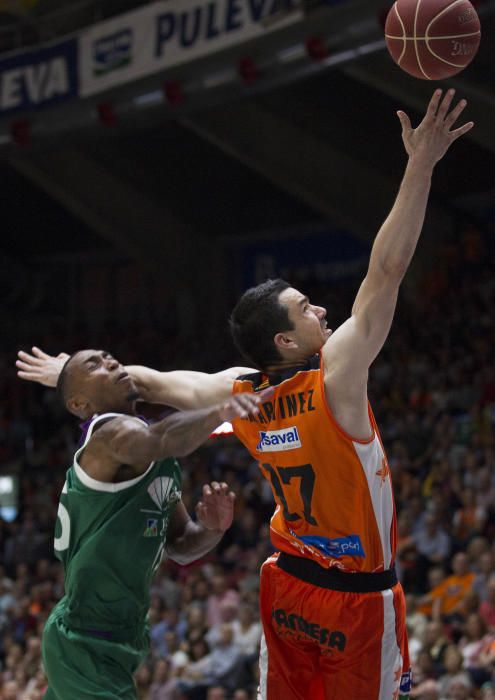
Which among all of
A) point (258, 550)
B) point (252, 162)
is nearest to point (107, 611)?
point (258, 550)

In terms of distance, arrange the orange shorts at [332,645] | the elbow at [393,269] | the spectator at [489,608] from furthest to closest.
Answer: the spectator at [489,608], the orange shorts at [332,645], the elbow at [393,269]

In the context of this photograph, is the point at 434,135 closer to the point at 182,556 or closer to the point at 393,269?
the point at 393,269

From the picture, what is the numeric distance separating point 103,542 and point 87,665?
469mm

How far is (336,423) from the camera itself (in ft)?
12.9

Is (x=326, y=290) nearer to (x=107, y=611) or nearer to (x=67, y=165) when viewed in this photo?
(x=67, y=165)

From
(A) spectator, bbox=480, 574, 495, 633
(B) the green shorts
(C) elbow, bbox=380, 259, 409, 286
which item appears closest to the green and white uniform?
(B) the green shorts

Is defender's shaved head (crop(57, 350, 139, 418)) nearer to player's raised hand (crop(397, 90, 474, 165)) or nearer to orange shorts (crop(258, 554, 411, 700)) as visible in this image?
orange shorts (crop(258, 554, 411, 700))

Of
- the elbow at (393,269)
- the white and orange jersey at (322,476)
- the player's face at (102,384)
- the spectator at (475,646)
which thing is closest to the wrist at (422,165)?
the elbow at (393,269)

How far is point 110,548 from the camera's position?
14.0ft

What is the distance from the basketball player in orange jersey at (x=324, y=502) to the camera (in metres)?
3.93

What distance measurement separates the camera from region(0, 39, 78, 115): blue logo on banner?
15.3m

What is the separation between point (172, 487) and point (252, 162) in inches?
567

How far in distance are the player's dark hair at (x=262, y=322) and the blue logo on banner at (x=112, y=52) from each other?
11165mm

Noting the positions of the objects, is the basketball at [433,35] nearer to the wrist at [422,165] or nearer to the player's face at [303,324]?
the wrist at [422,165]
